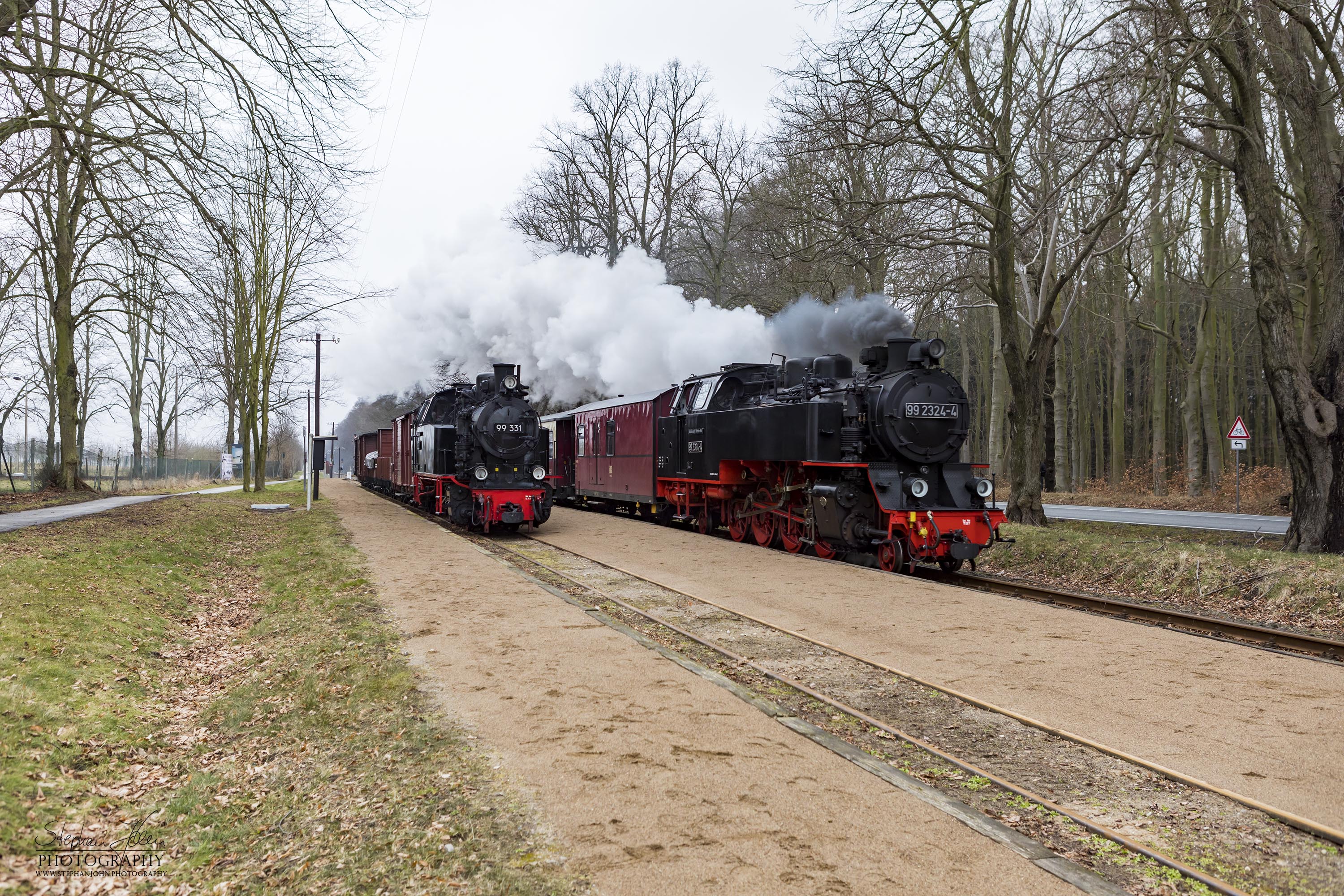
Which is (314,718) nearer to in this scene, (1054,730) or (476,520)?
(1054,730)

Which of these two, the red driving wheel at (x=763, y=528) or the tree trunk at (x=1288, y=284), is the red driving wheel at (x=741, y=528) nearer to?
the red driving wheel at (x=763, y=528)

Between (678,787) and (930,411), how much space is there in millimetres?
8834

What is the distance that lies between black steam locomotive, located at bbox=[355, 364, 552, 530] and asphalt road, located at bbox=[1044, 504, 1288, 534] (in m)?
11.8

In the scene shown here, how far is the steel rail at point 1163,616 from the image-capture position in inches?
314

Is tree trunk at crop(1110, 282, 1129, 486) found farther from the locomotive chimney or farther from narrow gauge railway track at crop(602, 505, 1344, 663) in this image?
narrow gauge railway track at crop(602, 505, 1344, 663)

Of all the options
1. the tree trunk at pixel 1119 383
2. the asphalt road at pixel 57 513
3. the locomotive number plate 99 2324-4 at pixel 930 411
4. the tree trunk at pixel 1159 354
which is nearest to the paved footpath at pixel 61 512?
the asphalt road at pixel 57 513

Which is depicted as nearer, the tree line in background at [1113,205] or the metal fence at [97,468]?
the tree line in background at [1113,205]

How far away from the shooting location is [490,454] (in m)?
18.0

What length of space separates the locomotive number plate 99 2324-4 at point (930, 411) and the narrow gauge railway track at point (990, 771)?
422 cm

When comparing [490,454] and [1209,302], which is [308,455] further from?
[1209,302]

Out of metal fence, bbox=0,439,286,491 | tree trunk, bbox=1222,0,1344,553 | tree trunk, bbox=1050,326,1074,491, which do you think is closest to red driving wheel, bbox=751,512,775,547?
tree trunk, bbox=1222,0,1344,553

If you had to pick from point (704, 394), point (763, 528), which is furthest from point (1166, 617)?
point (704, 394)

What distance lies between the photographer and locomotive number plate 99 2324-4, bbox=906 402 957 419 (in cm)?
1229

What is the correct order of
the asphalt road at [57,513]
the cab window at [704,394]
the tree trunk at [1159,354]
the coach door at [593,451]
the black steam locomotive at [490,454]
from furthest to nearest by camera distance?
the tree trunk at [1159,354], the coach door at [593,451], the black steam locomotive at [490,454], the cab window at [704,394], the asphalt road at [57,513]
